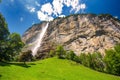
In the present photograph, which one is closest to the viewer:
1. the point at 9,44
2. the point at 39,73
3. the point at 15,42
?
the point at 39,73

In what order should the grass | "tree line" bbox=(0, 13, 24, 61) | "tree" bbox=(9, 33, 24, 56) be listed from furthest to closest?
"tree" bbox=(9, 33, 24, 56), "tree line" bbox=(0, 13, 24, 61), the grass

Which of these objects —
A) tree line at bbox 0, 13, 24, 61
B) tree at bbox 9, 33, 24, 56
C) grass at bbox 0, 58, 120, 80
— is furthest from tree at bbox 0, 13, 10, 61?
grass at bbox 0, 58, 120, 80

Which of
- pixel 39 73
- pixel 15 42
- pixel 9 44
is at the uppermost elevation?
pixel 15 42

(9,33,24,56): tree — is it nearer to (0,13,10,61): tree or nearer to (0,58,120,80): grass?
(0,13,10,61): tree

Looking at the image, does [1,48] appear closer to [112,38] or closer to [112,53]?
[112,53]

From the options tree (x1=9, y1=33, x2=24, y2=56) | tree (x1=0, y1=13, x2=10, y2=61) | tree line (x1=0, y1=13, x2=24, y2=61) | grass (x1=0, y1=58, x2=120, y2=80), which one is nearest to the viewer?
grass (x1=0, y1=58, x2=120, y2=80)

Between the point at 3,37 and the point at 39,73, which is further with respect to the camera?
the point at 3,37

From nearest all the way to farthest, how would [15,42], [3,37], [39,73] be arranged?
[39,73], [3,37], [15,42]

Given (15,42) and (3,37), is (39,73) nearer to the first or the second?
(3,37)

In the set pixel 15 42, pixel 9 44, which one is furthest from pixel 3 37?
pixel 15 42

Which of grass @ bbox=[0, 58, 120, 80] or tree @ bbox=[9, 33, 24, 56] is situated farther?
tree @ bbox=[9, 33, 24, 56]

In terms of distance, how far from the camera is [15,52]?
76438mm

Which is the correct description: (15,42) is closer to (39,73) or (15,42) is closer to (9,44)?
(9,44)

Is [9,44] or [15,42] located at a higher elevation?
[15,42]
